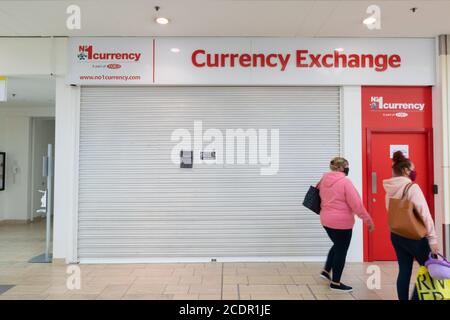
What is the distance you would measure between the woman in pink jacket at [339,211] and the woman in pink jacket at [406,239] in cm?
56

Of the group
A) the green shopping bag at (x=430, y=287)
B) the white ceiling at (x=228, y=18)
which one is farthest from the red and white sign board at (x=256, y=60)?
the green shopping bag at (x=430, y=287)

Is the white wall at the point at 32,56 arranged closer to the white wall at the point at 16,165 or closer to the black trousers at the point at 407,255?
the white wall at the point at 16,165

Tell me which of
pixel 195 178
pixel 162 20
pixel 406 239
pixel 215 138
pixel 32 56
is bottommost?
pixel 406 239

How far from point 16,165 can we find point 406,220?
9.44 meters

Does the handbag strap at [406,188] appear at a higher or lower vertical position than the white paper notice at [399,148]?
lower

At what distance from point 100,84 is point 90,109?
0.41 meters

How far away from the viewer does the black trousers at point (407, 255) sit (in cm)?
313

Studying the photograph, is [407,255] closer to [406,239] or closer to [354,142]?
[406,239]

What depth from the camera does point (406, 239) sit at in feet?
10.5

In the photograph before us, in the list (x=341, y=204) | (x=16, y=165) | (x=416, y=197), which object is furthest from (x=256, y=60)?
(x=16, y=165)

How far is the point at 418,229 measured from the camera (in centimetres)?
304

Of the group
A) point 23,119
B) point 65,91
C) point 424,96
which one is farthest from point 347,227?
point 23,119

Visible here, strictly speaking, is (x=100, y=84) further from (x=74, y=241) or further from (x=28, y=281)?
(x=28, y=281)

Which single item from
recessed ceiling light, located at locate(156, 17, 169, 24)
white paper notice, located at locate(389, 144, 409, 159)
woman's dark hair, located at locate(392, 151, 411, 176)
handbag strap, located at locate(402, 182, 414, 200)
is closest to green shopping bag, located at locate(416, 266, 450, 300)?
handbag strap, located at locate(402, 182, 414, 200)
